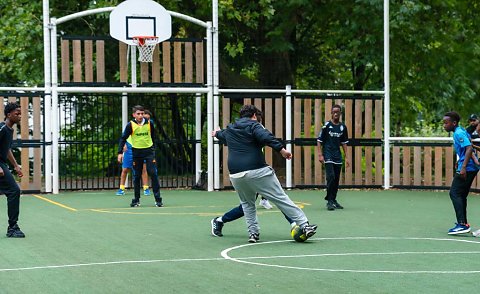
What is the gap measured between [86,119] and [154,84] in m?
2.16

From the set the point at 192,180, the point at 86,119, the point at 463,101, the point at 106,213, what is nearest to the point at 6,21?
the point at 86,119

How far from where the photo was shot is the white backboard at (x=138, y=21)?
2273 centimetres

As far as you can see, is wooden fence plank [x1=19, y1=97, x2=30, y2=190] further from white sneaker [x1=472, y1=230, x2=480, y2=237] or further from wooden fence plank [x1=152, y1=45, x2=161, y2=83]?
white sneaker [x1=472, y1=230, x2=480, y2=237]

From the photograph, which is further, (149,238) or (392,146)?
(392,146)

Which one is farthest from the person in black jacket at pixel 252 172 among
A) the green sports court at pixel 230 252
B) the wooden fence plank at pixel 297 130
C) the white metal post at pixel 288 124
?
the wooden fence plank at pixel 297 130

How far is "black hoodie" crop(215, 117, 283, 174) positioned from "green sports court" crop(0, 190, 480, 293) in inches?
39.8

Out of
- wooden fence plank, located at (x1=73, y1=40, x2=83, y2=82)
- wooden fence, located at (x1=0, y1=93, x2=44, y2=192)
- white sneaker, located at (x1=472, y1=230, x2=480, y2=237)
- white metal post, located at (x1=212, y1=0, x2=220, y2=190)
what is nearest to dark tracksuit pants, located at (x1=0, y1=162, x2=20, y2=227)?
white sneaker, located at (x1=472, y1=230, x2=480, y2=237)

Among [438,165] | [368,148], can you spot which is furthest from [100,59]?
[438,165]

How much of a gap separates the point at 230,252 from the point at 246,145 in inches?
66.3

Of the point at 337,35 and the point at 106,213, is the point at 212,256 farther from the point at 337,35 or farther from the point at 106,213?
the point at 337,35

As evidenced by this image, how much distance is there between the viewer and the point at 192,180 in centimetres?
2434

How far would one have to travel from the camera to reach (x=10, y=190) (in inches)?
518

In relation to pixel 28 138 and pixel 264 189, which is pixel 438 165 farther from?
pixel 264 189

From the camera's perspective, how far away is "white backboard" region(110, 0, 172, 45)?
22734 mm
